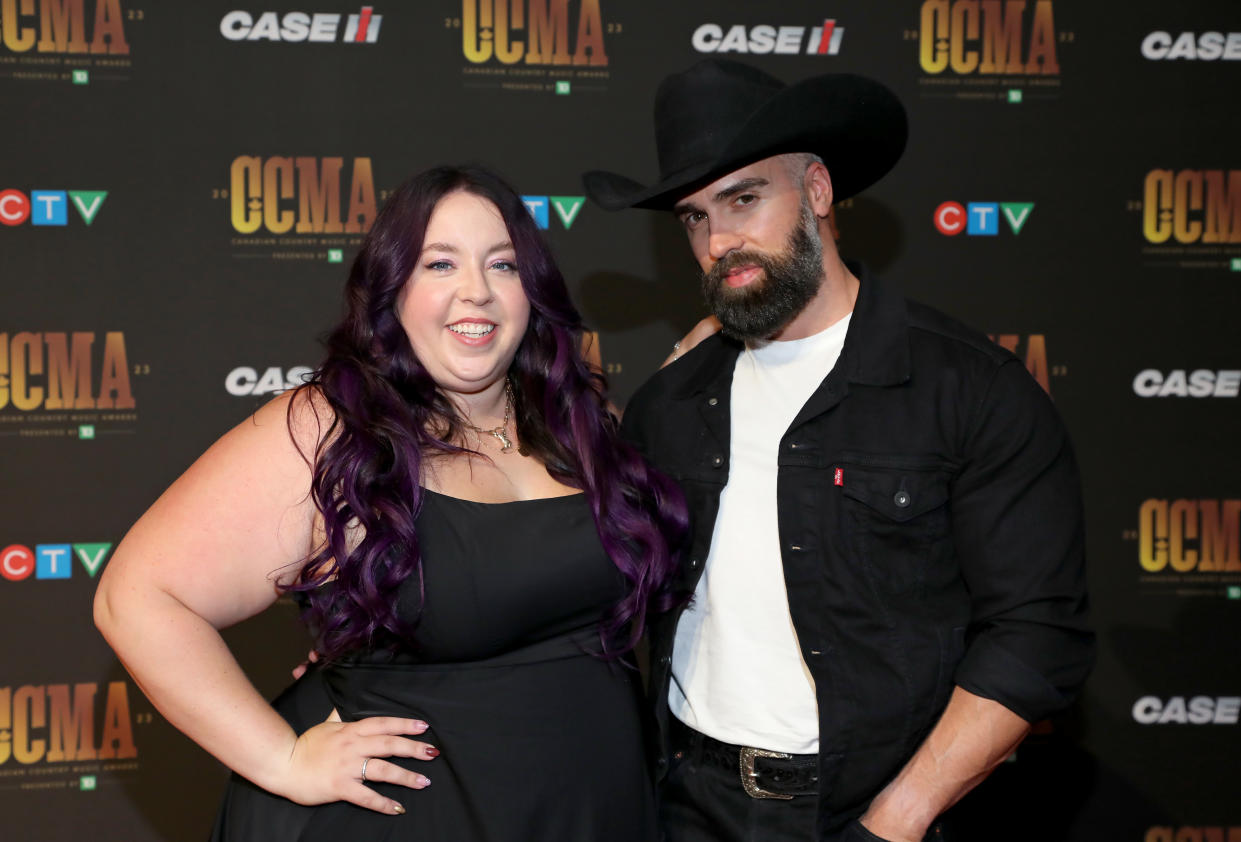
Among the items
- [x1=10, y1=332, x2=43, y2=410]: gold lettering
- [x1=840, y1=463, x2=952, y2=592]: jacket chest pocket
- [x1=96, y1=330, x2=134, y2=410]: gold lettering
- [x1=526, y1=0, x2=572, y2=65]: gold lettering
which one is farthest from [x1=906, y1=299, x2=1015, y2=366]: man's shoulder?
[x1=10, y1=332, x2=43, y2=410]: gold lettering

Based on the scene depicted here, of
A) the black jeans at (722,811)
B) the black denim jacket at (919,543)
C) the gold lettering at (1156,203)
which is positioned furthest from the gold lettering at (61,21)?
the gold lettering at (1156,203)

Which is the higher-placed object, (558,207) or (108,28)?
(108,28)

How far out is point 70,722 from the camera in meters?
3.09

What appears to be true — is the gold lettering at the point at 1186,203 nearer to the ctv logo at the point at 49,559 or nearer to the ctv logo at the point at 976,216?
the ctv logo at the point at 976,216

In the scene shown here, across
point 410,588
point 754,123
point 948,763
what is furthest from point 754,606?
point 754,123

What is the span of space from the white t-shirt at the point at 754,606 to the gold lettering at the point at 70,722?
2023 millimetres

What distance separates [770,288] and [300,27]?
1.89 meters

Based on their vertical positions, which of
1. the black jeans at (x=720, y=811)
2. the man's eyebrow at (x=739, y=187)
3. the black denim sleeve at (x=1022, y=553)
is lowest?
the black jeans at (x=720, y=811)

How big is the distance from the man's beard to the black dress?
57 centimetres

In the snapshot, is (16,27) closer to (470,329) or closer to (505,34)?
(505,34)

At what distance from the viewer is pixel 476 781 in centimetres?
174

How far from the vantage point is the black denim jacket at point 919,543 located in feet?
6.02

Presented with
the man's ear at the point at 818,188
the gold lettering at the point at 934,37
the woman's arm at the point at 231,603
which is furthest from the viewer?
the gold lettering at the point at 934,37

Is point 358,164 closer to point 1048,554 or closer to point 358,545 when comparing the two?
point 358,545
